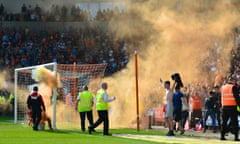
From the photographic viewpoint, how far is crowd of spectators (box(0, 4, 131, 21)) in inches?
1943

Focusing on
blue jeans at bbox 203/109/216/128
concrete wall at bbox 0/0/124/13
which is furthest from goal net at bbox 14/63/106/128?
concrete wall at bbox 0/0/124/13

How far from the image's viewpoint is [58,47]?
49.1 metres

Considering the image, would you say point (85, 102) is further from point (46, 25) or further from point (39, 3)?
point (39, 3)

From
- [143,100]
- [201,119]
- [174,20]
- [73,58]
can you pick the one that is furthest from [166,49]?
[73,58]

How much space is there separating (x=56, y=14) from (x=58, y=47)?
10.2ft

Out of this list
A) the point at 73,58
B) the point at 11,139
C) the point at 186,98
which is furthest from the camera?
the point at 73,58

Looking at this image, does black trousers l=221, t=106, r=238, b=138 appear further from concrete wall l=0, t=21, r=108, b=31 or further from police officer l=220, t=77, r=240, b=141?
concrete wall l=0, t=21, r=108, b=31

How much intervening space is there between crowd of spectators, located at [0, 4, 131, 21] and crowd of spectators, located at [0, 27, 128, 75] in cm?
99

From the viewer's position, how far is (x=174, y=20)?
3647 cm

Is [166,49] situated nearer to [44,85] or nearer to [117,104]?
[117,104]

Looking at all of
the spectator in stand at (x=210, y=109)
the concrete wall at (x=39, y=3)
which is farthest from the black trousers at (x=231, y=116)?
the concrete wall at (x=39, y=3)

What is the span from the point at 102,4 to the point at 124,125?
21.1m

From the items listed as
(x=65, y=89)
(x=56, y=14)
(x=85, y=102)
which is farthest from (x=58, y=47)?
(x=85, y=102)

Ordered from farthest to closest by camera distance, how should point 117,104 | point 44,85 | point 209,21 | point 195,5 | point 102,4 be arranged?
point 102,4, point 195,5, point 209,21, point 117,104, point 44,85
